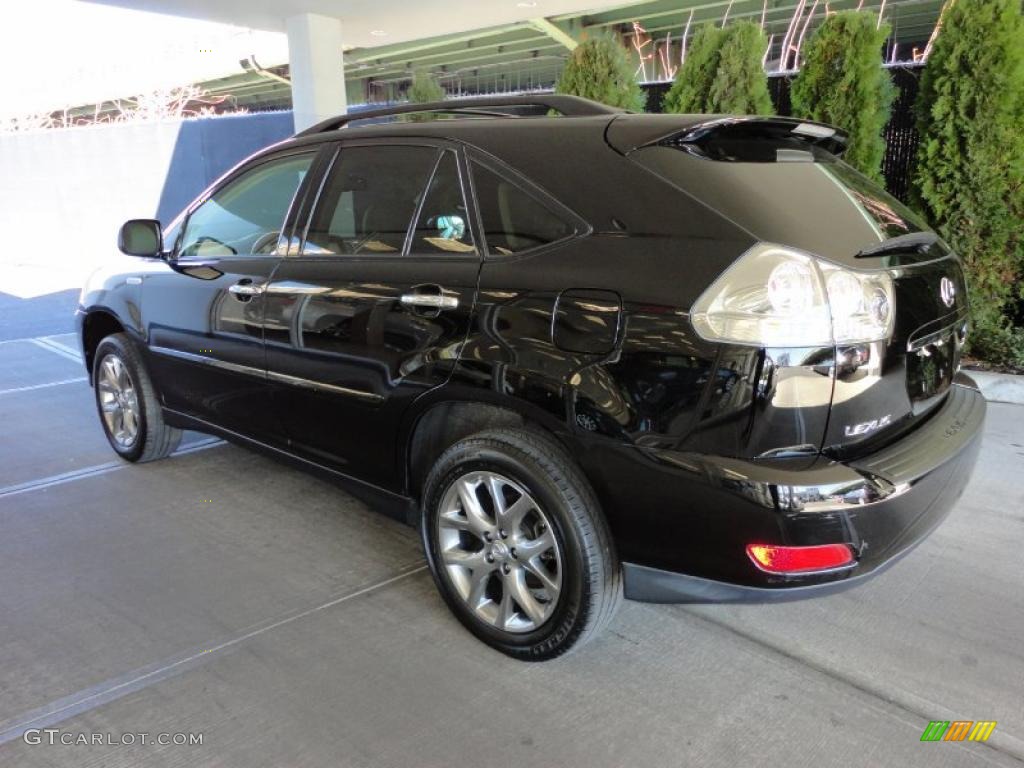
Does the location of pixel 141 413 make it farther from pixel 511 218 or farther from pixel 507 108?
pixel 511 218

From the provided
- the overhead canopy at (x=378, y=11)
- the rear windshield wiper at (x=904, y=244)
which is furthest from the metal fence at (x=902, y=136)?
the overhead canopy at (x=378, y=11)

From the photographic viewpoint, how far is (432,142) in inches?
116

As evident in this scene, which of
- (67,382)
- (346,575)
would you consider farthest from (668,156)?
(67,382)

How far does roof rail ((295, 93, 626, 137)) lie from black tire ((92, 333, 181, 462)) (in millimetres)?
1636

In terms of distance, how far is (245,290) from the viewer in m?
3.46

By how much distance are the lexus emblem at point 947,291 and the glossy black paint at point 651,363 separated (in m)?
0.04

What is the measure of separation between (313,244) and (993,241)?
4897 millimetres

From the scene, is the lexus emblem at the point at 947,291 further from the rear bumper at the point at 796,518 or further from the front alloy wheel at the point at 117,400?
the front alloy wheel at the point at 117,400

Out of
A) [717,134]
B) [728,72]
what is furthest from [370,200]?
[728,72]

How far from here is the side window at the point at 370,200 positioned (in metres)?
2.98

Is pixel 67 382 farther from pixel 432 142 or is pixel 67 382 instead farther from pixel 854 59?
pixel 854 59

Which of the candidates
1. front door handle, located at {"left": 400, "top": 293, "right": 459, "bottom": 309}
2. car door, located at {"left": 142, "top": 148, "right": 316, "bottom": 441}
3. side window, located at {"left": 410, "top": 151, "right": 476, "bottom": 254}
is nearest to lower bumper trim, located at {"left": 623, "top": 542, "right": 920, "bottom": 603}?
front door handle, located at {"left": 400, "top": 293, "right": 459, "bottom": 309}

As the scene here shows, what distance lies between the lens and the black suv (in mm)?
2107

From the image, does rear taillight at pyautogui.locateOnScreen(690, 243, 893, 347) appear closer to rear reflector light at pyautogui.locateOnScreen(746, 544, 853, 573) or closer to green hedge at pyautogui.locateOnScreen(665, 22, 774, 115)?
rear reflector light at pyautogui.locateOnScreen(746, 544, 853, 573)
